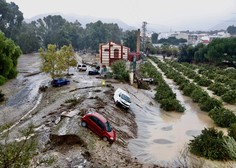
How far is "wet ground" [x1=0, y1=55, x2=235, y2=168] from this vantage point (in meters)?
17.0

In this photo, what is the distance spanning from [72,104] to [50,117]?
137 inches

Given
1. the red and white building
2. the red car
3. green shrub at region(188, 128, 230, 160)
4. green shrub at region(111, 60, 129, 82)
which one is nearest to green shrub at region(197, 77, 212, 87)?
green shrub at region(111, 60, 129, 82)

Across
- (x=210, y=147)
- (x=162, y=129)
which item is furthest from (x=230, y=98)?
(x=210, y=147)

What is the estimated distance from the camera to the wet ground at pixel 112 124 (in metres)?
17.0

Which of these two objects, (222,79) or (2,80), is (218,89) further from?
(2,80)

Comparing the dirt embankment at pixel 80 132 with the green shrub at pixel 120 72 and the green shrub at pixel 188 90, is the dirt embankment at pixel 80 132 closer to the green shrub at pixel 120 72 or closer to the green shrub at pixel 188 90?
the green shrub at pixel 120 72

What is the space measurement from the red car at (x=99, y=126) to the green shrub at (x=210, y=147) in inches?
225

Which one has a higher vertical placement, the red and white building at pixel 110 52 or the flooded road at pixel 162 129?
the red and white building at pixel 110 52

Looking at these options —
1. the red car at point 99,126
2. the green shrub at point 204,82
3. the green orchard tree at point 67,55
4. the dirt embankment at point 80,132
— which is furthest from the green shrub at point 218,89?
the red car at point 99,126

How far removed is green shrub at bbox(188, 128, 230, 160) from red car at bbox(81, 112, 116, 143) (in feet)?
18.7

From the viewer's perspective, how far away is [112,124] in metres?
23.1

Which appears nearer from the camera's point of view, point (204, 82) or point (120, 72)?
point (120, 72)

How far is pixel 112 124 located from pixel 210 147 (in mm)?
7622

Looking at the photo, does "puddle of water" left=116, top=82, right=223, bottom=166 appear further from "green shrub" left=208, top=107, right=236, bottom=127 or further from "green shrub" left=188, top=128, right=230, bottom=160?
"green shrub" left=188, top=128, right=230, bottom=160
